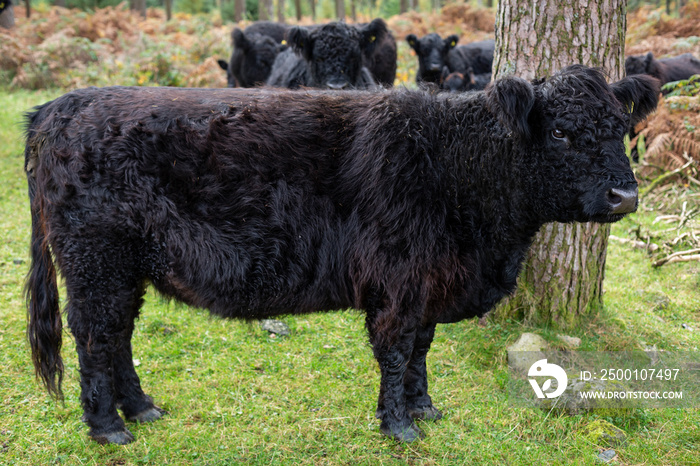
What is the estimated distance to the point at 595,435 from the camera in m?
3.59

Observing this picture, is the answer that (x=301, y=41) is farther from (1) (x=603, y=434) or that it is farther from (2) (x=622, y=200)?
(1) (x=603, y=434)

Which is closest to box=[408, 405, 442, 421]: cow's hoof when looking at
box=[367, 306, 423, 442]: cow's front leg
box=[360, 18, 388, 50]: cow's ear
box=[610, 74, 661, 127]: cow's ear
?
box=[367, 306, 423, 442]: cow's front leg

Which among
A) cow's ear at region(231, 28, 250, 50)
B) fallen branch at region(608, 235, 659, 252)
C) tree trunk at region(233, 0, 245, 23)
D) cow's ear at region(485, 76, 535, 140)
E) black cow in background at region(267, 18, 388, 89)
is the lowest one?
fallen branch at region(608, 235, 659, 252)

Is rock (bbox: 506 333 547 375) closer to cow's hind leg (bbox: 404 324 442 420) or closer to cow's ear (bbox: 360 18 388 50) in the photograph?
cow's hind leg (bbox: 404 324 442 420)

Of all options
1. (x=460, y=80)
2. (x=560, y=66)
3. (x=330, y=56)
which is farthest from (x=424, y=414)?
(x=460, y=80)

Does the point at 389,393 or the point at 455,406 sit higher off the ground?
the point at 389,393

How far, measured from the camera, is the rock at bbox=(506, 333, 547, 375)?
430 cm

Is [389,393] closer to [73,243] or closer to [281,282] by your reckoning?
[281,282]

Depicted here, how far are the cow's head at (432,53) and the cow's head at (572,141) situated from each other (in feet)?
37.5

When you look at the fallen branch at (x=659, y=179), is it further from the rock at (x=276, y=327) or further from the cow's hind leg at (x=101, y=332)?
the cow's hind leg at (x=101, y=332)

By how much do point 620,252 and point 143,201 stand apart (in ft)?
20.1

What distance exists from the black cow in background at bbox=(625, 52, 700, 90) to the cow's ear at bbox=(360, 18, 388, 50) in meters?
5.78

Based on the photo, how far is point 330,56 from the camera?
8586mm

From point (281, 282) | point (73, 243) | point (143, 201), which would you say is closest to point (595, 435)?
point (281, 282)
